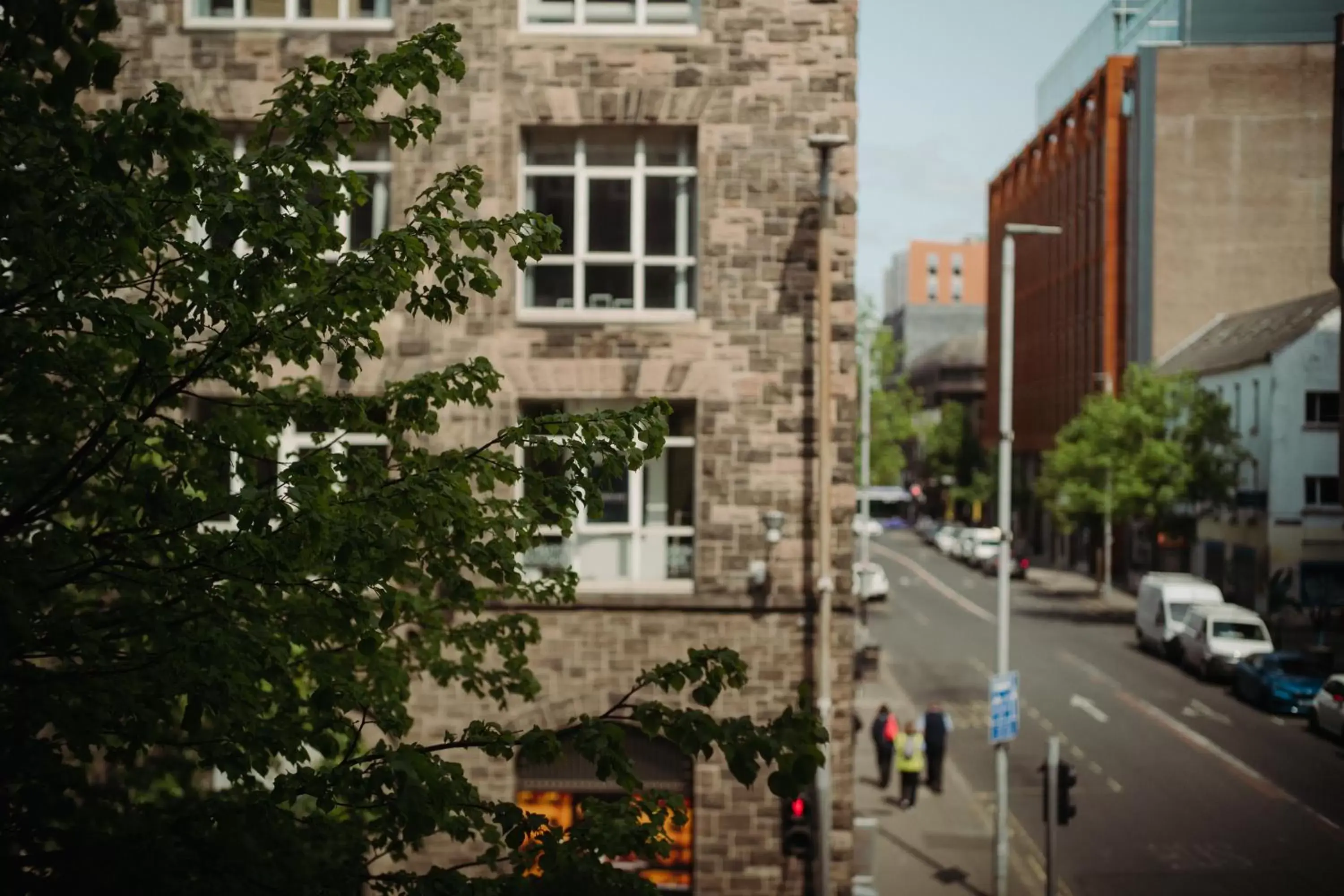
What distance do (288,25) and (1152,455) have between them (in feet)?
151

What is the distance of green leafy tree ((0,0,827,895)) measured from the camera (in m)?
6.06

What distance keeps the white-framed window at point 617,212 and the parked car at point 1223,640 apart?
87.4 feet

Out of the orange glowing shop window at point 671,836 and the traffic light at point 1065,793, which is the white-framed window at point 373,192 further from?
the traffic light at point 1065,793

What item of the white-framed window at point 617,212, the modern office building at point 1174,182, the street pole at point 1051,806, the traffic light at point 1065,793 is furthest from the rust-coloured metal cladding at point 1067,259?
the white-framed window at point 617,212

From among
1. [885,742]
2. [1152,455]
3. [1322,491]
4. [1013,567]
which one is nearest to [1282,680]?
[885,742]

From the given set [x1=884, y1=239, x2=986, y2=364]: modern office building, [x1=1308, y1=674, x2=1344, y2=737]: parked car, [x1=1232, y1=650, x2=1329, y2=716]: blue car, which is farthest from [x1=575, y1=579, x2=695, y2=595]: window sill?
[x1=884, y1=239, x2=986, y2=364]: modern office building

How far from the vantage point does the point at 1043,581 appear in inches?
2840

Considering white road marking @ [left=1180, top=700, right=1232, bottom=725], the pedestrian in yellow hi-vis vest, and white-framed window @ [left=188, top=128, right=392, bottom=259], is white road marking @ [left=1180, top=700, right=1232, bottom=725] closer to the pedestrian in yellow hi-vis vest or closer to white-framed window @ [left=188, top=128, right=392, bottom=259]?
the pedestrian in yellow hi-vis vest

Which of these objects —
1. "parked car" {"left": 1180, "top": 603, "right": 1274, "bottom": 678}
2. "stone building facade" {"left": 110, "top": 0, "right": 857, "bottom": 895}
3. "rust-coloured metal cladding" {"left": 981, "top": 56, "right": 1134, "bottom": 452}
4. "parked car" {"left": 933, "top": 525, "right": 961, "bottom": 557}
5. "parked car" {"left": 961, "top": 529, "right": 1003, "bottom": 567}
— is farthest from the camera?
"parked car" {"left": 933, "top": 525, "right": 961, "bottom": 557}

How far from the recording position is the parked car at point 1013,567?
68562 mm

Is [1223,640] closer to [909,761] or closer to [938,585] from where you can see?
[909,761]

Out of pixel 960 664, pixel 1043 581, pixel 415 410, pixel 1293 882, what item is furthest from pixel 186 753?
pixel 1043 581

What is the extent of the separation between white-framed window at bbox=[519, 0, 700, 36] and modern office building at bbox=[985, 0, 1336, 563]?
3276cm

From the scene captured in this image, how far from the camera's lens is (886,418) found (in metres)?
83.8
